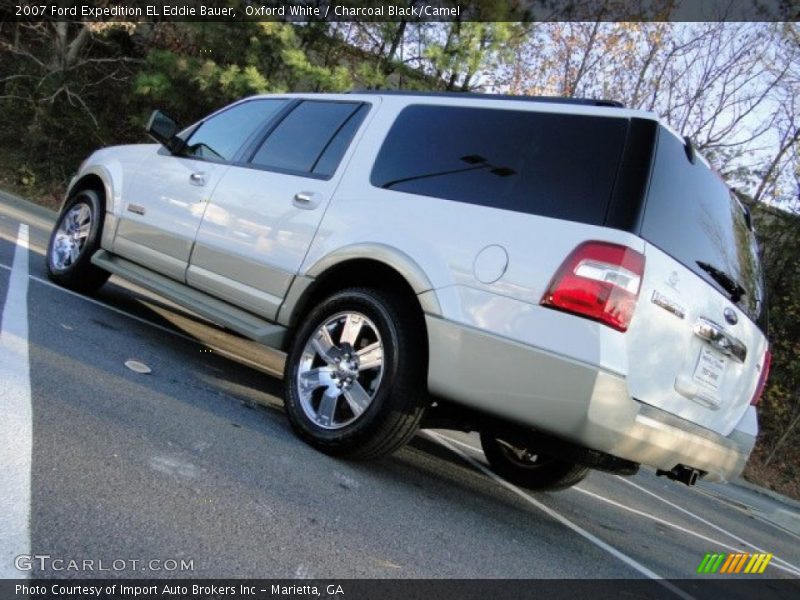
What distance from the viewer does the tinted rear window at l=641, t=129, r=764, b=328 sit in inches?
134

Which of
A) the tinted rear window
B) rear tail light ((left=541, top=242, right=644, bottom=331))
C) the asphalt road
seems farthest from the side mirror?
the tinted rear window

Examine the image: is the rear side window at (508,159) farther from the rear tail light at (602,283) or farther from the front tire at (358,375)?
the front tire at (358,375)

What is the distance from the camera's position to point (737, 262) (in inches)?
155

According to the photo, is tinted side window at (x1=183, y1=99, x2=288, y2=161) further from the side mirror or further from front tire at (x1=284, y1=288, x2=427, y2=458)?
front tire at (x1=284, y1=288, x2=427, y2=458)

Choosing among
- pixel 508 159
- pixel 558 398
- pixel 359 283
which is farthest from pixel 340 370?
pixel 508 159

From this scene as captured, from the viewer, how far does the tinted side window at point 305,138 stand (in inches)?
185

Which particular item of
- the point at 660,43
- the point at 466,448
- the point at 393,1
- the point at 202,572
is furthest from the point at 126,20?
the point at 202,572

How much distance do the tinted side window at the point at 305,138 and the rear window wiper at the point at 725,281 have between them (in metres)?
2.19

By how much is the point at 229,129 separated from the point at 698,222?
346 centimetres

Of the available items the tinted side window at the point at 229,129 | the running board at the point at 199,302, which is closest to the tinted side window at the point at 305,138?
the tinted side window at the point at 229,129

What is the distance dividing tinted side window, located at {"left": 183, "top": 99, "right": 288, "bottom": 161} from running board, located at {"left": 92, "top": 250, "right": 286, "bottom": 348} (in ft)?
3.18

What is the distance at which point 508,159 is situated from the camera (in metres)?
3.75

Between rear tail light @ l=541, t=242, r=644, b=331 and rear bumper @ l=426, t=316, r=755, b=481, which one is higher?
rear tail light @ l=541, t=242, r=644, b=331

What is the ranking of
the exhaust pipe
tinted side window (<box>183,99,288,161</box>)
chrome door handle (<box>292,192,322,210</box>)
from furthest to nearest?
tinted side window (<box>183,99,288,161</box>)
chrome door handle (<box>292,192,322,210</box>)
the exhaust pipe
